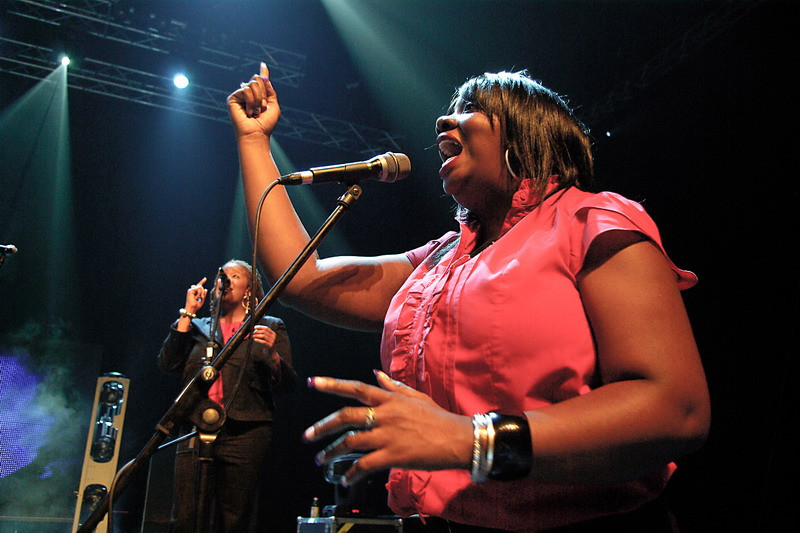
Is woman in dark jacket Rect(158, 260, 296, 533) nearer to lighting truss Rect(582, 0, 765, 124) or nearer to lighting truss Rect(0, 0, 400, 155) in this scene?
lighting truss Rect(0, 0, 400, 155)

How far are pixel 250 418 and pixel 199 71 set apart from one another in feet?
14.0

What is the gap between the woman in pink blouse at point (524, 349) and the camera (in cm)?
80

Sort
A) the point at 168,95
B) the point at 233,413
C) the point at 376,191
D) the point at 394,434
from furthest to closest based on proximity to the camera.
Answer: the point at 376,191
the point at 168,95
the point at 233,413
the point at 394,434

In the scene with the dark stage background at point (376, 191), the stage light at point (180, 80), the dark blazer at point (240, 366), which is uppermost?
the stage light at point (180, 80)

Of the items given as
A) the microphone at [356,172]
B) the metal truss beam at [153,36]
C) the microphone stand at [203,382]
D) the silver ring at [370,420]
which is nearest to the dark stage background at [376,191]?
the metal truss beam at [153,36]

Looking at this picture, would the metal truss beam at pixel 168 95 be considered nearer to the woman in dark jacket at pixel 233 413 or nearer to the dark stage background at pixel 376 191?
the dark stage background at pixel 376 191

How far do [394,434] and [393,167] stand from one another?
0.95 metres

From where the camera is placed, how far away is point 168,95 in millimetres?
6762

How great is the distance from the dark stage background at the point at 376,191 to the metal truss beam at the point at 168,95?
15cm

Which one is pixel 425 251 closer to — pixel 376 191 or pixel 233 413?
pixel 233 413

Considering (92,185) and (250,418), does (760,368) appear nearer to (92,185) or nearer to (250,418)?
(250,418)

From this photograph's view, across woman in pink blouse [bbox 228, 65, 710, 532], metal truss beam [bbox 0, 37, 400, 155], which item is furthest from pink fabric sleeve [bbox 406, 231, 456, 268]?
metal truss beam [bbox 0, 37, 400, 155]

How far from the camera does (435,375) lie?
3.57 ft

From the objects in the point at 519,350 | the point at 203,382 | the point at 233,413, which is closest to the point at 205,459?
the point at 203,382
